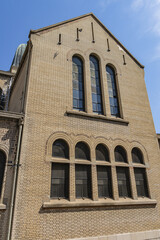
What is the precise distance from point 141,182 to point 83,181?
3.65m

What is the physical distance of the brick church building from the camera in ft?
22.2

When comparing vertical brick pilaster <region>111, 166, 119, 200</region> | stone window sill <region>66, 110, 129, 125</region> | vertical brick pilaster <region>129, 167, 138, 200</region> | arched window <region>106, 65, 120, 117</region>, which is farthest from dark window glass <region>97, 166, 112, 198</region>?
arched window <region>106, 65, 120, 117</region>

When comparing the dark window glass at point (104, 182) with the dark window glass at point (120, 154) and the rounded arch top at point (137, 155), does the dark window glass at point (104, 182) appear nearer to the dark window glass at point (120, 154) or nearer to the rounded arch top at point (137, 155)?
the dark window glass at point (120, 154)

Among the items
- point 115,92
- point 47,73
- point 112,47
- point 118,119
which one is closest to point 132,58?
point 112,47

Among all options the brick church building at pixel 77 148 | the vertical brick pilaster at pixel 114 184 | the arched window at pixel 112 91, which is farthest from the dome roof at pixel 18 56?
the vertical brick pilaster at pixel 114 184

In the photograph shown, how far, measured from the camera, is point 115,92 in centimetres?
1160

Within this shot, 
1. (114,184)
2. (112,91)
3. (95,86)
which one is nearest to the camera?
(114,184)

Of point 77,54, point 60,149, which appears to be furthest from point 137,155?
point 77,54

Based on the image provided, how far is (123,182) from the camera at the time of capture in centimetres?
908

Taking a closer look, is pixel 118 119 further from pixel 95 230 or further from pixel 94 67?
pixel 95 230

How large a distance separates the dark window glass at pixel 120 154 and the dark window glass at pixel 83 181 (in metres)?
1.97

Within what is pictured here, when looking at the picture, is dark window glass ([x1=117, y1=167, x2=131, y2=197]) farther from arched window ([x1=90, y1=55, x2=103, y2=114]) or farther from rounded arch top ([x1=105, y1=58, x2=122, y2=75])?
rounded arch top ([x1=105, y1=58, x2=122, y2=75])

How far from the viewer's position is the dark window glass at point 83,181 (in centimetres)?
782

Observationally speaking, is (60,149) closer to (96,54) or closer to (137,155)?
(137,155)
